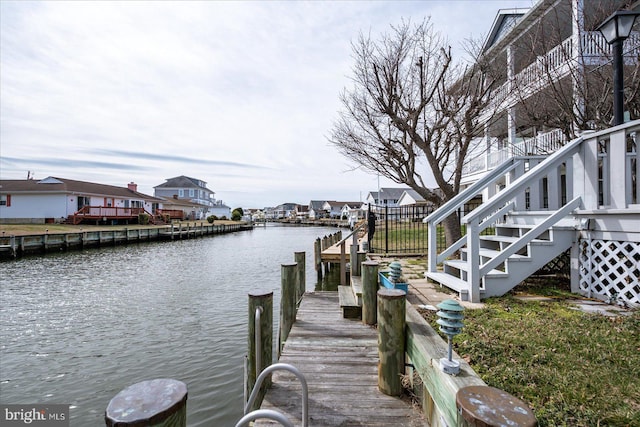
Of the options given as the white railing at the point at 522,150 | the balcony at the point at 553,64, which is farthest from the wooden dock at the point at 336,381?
the white railing at the point at 522,150

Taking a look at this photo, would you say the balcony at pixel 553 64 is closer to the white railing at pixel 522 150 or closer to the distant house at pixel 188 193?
the white railing at pixel 522 150

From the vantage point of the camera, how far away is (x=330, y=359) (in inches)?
151

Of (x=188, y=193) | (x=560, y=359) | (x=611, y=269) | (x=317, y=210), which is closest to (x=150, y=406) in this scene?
(x=560, y=359)

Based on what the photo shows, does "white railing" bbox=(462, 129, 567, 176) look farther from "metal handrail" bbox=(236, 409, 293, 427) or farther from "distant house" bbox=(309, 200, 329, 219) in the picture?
"distant house" bbox=(309, 200, 329, 219)

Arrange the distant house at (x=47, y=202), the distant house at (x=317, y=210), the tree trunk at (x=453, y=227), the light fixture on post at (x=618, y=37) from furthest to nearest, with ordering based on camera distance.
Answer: the distant house at (x=317, y=210), the distant house at (x=47, y=202), the tree trunk at (x=453, y=227), the light fixture on post at (x=618, y=37)

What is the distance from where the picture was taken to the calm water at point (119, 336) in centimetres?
504

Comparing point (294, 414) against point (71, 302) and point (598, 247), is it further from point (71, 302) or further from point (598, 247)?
point (71, 302)

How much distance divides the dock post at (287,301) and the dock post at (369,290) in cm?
120

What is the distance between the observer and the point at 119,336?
7.14m

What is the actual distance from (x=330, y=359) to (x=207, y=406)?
239cm

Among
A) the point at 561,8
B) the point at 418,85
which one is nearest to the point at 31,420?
the point at 418,85

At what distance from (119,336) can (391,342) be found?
6904 millimetres

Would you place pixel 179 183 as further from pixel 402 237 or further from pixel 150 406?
pixel 150 406

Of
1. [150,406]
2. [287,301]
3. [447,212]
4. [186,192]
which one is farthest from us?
[186,192]
